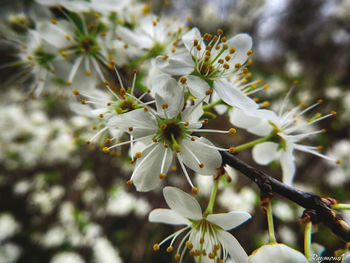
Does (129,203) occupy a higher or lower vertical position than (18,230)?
higher

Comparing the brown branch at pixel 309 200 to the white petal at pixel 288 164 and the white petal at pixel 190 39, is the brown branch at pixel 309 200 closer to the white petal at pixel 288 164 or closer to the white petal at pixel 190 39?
the white petal at pixel 288 164

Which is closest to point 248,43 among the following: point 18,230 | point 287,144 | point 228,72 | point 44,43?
point 228,72

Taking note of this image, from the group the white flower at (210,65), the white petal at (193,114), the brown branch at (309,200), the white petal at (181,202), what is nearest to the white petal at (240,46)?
the white flower at (210,65)

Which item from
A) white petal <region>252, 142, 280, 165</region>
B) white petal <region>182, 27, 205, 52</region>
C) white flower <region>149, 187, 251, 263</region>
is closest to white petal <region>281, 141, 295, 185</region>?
white petal <region>252, 142, 280, 165</region>

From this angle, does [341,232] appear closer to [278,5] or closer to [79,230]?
[79,230]

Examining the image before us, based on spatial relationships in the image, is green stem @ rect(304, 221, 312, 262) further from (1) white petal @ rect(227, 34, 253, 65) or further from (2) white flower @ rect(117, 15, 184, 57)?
(2) white flower @ rect(117, 15, 184, 57)
